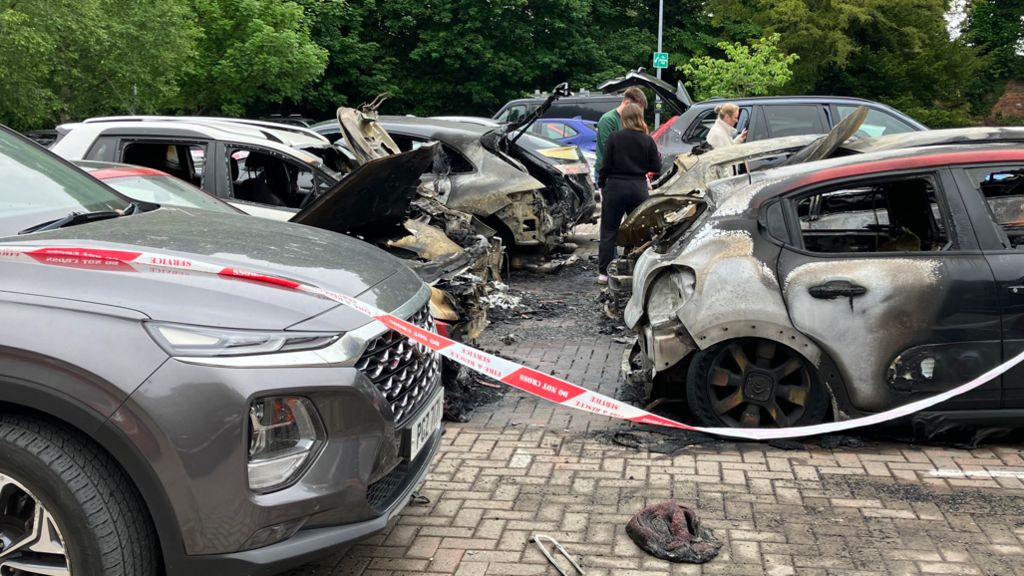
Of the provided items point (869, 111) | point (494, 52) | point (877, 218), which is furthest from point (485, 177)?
point (494, 52)

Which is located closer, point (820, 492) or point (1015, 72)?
point (820, 492)

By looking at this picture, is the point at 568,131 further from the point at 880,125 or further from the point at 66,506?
the point at 66,506

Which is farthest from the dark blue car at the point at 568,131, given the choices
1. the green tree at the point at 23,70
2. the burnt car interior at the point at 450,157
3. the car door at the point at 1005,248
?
the car door at the point at 1005,248

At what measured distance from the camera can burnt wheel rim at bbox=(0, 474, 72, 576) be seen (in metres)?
2.60

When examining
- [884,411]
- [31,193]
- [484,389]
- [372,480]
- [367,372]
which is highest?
[31,193]

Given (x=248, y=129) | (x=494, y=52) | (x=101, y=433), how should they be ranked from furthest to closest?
(x=494, y=52)
(x=248, y=129)
(x=101, y=433)

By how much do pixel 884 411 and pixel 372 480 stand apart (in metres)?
2.92

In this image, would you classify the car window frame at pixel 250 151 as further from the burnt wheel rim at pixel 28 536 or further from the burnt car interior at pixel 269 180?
the burnt wheel rim at pixel 28 536

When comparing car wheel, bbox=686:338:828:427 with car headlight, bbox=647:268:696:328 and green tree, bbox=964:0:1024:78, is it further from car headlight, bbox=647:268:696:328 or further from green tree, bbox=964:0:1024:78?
green tree, bbox=964:0:1024:78

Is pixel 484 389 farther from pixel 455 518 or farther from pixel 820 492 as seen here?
pixel 820 492

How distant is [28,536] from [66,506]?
199mm

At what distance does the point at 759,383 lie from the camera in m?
4.76

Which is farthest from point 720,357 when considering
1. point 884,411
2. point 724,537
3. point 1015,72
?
point 1015,72

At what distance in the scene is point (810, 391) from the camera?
4.68m
